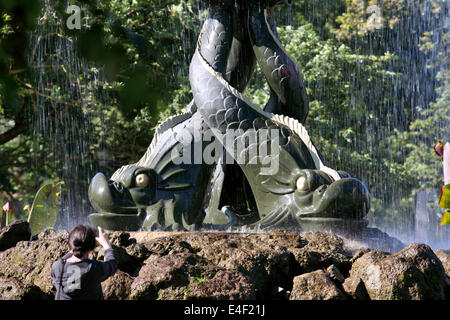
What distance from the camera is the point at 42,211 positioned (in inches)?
333

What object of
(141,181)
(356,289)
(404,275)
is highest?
(141,181)

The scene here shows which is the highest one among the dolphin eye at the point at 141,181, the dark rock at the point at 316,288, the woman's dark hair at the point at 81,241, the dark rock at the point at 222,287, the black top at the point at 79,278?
the woman's dark hair at the point at 81,241

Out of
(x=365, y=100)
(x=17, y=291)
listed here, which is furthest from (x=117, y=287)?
(x=365, y=100)

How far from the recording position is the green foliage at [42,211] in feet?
27.5

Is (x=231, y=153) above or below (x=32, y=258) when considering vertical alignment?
above

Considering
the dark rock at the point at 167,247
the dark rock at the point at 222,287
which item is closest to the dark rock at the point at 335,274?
the dark rock at the point at 222,287

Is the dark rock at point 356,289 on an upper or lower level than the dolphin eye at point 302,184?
lower

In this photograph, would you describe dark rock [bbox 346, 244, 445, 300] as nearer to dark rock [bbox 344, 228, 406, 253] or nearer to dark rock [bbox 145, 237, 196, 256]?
dark rock [bbox 145, 237, 196, 256]

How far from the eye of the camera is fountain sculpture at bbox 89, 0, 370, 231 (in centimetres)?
630

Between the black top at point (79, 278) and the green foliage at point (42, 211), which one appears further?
the green foliage at point (42, 211)

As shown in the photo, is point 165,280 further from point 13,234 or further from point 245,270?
point 13,234

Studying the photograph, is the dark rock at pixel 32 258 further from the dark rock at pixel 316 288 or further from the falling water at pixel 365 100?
the falling water at pixel 365 100

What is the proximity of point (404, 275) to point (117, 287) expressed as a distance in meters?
1.61

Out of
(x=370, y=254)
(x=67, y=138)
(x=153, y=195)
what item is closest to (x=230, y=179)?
(x=153, y=195)
